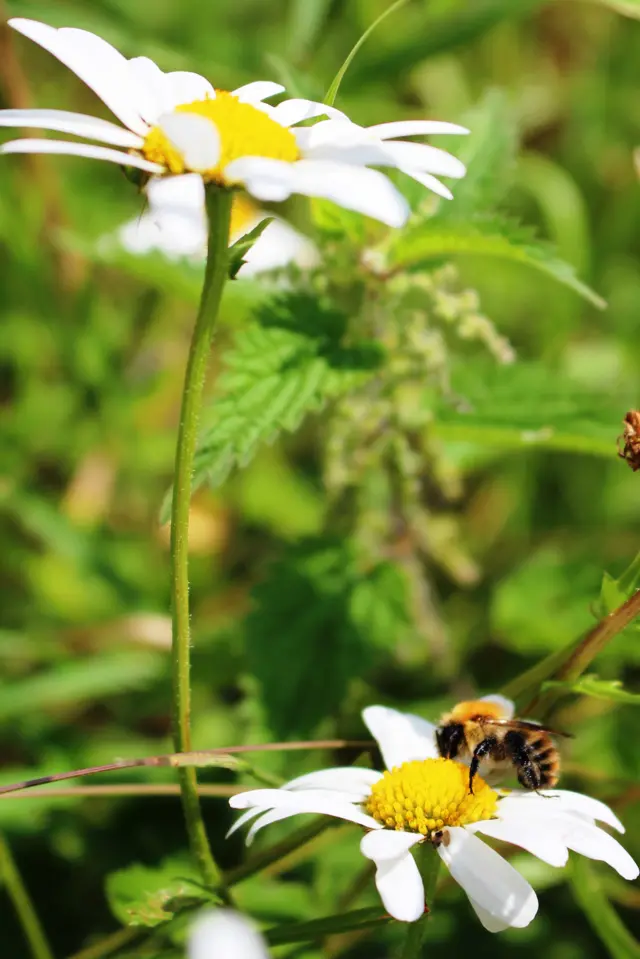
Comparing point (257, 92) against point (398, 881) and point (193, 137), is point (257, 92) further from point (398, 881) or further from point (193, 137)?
point (398, 881)

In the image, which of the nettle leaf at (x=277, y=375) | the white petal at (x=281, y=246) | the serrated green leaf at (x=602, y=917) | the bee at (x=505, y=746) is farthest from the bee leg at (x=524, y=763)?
the white petal at (x=281, y=246)

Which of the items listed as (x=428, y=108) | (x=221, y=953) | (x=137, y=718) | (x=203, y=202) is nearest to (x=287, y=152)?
(x=203, y=202)

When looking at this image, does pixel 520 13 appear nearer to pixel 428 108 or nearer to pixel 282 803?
pixel 428 108

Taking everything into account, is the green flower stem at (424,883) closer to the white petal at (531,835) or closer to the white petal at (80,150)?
the white petal at (531,835)

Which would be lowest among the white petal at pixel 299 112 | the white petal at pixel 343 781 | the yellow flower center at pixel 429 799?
the yellow flower center at pixel 429 799

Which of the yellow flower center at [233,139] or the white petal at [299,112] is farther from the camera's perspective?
the white petal at [299,112]

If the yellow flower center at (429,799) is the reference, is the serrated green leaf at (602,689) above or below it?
above

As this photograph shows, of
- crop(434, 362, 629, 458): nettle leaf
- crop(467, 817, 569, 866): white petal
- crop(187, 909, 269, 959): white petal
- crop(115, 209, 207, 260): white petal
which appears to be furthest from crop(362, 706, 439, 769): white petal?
crop(115, 209, 207, 260): white petal
